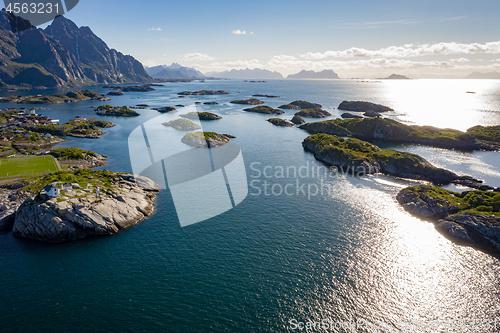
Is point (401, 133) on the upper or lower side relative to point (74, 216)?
upper

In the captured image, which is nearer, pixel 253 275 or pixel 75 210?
pixel 253 275

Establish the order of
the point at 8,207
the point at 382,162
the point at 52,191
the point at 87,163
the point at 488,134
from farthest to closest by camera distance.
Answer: the point at 488,134
the point at 382,162
the point at 87,163
the point at 8,207
the point at 52,191

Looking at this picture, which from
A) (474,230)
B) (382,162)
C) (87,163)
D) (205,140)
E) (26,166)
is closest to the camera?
(474,230)

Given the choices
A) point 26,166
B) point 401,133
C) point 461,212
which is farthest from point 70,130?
point 401,133

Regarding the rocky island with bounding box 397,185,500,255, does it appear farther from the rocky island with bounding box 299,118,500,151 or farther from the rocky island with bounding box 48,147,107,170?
the rocky island with bounding box 48,147,107,170

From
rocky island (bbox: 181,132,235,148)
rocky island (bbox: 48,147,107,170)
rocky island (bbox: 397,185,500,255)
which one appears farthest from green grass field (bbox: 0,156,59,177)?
rocky island (bbox: 397,185,500,255)

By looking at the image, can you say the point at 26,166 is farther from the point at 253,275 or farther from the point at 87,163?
the point at 253,275

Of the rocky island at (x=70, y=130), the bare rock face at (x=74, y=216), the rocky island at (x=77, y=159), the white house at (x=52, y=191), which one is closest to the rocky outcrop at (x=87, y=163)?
the rocky island at (x=77, y=159)
